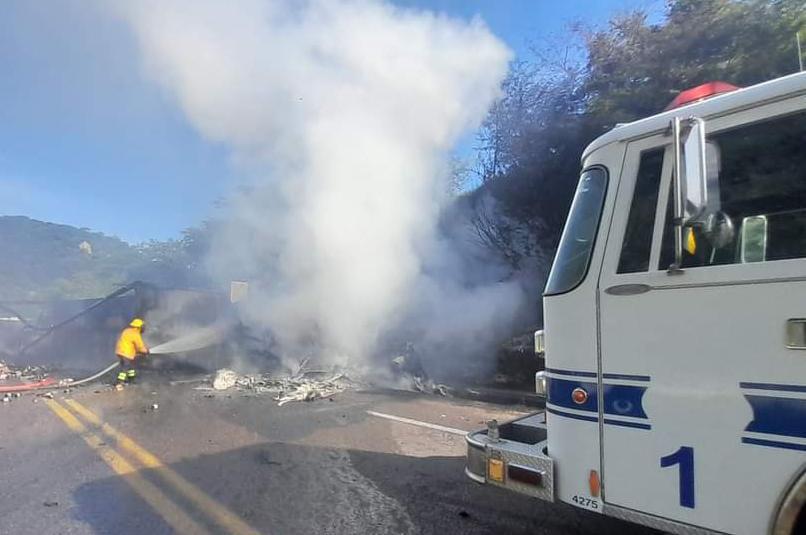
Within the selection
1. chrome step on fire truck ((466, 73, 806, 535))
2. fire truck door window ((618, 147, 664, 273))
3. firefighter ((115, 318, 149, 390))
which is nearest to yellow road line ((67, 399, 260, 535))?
chrome step on fire truck ((466, 73, 806, 535))

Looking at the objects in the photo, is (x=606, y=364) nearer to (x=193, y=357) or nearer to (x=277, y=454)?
(x=277, y=454)

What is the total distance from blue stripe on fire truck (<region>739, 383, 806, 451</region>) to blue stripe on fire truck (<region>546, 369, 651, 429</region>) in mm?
341

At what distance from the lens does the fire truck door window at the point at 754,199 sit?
69.6 inches

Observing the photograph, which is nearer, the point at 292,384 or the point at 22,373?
the point at 292,384

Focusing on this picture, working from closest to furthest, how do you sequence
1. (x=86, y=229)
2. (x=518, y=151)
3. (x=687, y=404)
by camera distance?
(x=687, y=404) → (x=518, y=151) → (x=86, y=229)

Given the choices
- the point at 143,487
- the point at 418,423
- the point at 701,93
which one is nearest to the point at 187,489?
the point at 143,487

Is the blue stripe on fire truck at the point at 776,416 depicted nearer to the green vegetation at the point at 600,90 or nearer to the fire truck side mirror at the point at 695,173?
the fire truck side mirror at the point at 695,173

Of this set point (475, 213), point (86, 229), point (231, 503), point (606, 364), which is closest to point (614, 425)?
point (606, 364)

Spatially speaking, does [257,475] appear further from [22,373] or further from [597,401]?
[22,373]

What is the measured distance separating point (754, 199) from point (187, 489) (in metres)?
4.10

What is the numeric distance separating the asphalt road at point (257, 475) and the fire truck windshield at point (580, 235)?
1.77 meters

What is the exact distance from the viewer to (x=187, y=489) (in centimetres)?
393

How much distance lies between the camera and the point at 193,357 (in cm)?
1077

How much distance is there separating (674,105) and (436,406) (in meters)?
5.53
